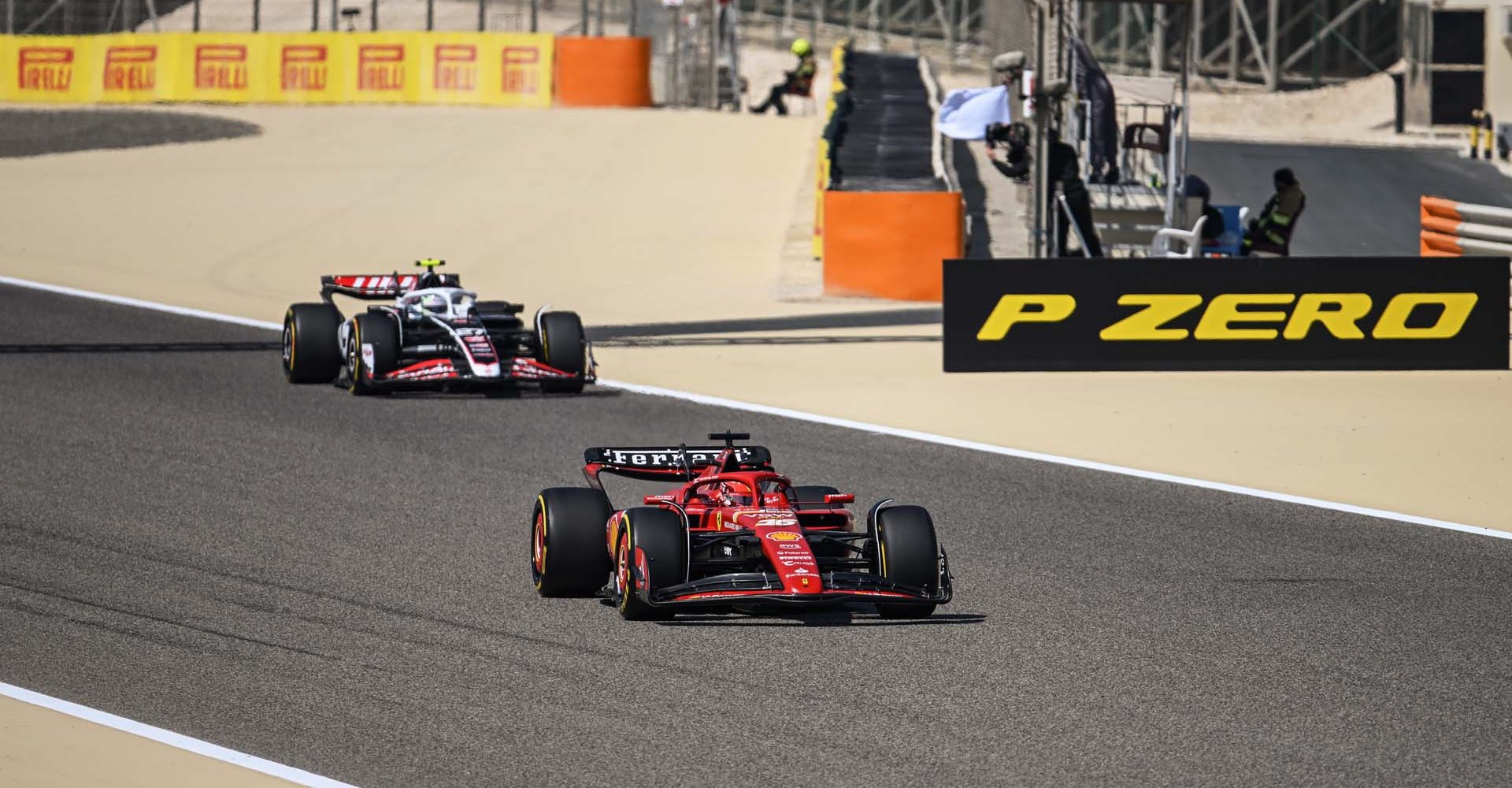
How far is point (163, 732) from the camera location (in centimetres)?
828

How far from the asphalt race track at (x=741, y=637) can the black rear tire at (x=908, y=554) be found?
0.47 feet

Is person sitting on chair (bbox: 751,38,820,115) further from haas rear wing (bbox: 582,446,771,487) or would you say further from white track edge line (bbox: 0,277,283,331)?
haas rear wing (bbox: 582,446,771,487)

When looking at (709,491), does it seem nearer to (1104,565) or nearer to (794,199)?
(1104,565)

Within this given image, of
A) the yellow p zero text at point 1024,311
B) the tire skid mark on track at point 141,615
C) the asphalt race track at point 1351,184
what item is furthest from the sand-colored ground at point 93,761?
the asphalt race track at point 1351,184

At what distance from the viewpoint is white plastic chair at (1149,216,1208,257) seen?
20.7 m

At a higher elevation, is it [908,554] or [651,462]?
[651,462]

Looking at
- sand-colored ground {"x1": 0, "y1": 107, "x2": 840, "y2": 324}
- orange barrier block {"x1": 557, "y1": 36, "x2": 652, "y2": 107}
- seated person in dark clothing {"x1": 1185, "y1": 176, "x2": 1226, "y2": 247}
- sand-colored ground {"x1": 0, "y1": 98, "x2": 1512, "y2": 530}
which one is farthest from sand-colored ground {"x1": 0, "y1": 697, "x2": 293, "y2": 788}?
orange barrier block {"x1": 557, "y1": 36, "x2": 652, "y2": 107}

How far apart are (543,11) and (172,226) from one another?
80.0ft

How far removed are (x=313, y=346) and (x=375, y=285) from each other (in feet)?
2.73

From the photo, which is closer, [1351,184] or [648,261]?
→ [648,261]

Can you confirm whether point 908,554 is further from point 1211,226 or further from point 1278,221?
point 1278,221

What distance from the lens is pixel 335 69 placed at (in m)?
43.8

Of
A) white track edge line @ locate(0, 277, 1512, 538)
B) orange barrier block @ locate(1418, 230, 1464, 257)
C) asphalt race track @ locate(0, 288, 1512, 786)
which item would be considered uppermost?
orange barrier block @ locate(1418, 230, 1464, 257)

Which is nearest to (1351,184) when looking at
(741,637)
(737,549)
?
(737,549)
